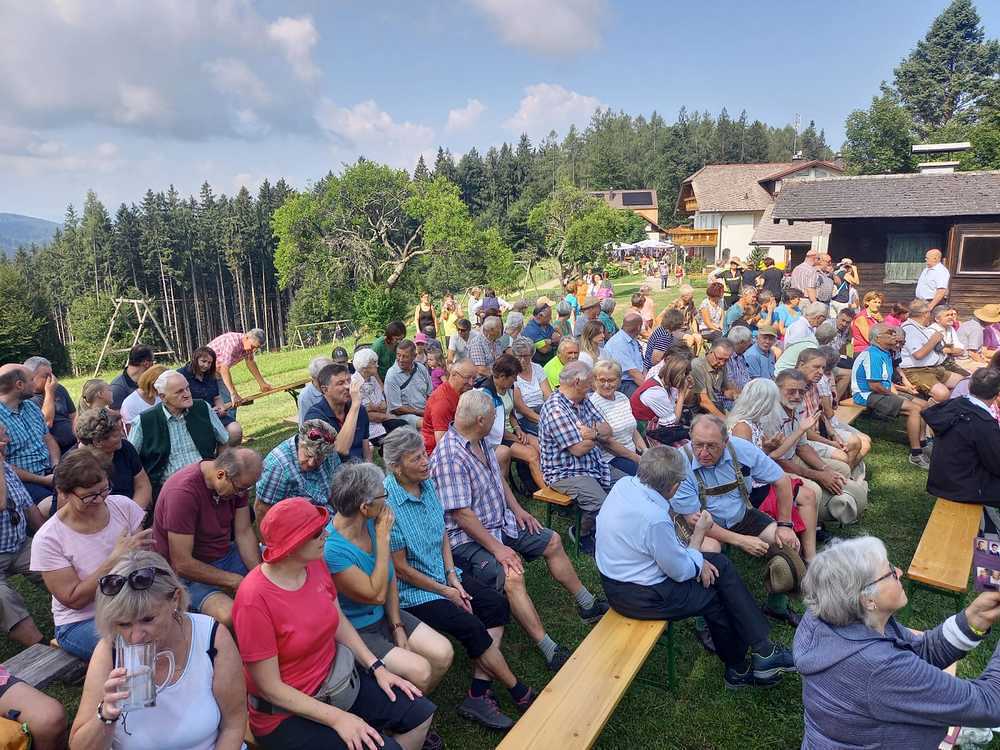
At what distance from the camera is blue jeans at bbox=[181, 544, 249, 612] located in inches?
136

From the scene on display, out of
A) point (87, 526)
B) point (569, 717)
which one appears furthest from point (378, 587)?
point (87, 526)

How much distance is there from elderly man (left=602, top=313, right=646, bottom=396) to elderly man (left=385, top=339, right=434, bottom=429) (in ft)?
7.09

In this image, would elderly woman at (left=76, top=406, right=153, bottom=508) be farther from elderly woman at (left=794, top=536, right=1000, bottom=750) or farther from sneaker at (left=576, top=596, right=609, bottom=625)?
elderly woman at (left=794, top=536, right=1000, bottom=750)

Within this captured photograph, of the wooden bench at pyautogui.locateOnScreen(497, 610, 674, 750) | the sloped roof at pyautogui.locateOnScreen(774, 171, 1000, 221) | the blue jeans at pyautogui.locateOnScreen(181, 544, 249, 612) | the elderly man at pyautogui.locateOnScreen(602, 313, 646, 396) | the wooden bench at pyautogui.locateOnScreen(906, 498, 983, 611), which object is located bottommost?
the wooden bench at pyautogui.locateOnScreen(497, 610, 674, 750)

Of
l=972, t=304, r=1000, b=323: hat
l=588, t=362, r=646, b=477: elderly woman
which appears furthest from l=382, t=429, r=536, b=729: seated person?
l=972, t=304, r=1000, b=323: hat

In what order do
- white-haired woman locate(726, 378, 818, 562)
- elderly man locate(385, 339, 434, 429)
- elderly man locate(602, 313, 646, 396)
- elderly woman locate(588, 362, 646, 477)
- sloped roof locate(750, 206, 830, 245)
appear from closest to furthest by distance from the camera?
1. white-haired woman locate(726, 378, 818, 562)
2. elderly woman locate(588, 362, 646, 477)
3. elderly man locate(385, 339, 434, 429)
4. elderly man locate(602, 313, 646, 396)
5. sloped roof locate(750, 206, 830, 245)

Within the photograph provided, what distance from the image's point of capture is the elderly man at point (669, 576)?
338 cm

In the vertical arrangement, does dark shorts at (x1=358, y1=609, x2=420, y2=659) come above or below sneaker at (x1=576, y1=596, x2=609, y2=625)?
above

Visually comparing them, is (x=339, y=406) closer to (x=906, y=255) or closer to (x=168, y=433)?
(x=168, y=433)

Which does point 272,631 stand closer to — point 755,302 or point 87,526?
point 87,526

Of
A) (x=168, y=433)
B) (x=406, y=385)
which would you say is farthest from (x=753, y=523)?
(x=168, y=433)

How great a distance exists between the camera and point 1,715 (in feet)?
Result: 8.46

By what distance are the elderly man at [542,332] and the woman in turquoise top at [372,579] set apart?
5.75 m

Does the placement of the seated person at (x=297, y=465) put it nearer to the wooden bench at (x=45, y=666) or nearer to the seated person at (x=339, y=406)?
the seated person at (x=339, y=406)
